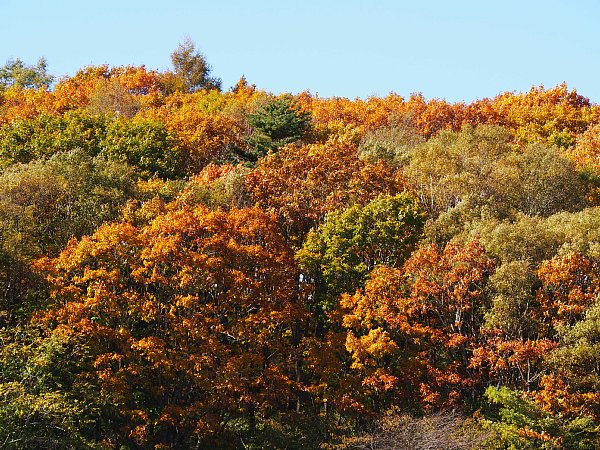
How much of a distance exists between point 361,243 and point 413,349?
533 centimetres

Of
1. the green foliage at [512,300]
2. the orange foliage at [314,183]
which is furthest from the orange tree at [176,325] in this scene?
the green foliage at [512,300]

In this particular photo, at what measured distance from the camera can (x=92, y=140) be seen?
57.1 m

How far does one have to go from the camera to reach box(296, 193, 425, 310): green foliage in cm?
4169

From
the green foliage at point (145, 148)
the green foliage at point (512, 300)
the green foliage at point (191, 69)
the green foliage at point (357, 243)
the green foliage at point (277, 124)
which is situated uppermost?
the green foliage at point (191, 69)

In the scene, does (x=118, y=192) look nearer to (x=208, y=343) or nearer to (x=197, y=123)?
(x=208, y=343)

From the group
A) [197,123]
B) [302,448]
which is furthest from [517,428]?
[197,123]

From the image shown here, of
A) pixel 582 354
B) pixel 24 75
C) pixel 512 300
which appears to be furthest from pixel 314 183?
pixel 24 75

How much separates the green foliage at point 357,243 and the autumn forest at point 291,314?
10cm

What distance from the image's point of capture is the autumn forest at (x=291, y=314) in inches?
1394

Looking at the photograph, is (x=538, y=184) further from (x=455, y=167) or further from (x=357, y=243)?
(x=357, y=243)

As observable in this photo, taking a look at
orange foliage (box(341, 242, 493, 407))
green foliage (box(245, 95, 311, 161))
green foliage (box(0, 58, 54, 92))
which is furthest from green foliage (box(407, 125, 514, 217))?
green foliage (box(0, 58, 54, 92))

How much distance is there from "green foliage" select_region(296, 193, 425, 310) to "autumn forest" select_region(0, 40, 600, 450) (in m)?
0.10

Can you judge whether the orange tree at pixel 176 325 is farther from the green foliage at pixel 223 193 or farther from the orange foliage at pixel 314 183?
the orange foliage at pixel 314 183

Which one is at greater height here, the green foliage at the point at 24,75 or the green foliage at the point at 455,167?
the green foliage at the point at 24,75
